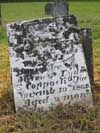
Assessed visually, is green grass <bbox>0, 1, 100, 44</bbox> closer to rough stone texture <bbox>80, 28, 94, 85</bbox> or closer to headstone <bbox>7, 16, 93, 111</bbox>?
rough stone texture <bbox>80, 28, 94, 85</bbox>

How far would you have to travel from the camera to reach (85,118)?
597 centimetres

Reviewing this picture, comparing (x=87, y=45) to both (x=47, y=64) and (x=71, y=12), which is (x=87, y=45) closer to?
(x=47, y=64)

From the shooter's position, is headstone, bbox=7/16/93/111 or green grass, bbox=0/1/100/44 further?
green grass, bbox=0/1/100/44

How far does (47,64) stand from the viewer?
6477 mm

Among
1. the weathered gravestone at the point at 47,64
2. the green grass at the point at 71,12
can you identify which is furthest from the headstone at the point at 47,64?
the green grass at the point at 71,12

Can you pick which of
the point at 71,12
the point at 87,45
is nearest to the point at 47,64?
the point at 87,45

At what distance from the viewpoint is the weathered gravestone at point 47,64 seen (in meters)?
6.44

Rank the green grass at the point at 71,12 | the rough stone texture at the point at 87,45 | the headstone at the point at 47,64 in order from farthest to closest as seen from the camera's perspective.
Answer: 1. the green grass at the point at 71,12
2. the rough stone texture at the point at 87,45
3. the headstone at the point at 47,64

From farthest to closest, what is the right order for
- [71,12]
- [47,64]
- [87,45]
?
[71,12] → [87,45] → [47,64]

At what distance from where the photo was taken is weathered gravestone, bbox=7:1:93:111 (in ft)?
21.1

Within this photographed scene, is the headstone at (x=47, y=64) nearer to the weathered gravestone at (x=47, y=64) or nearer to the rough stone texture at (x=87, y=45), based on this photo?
the weathered gravestone at (x=47, y=64)

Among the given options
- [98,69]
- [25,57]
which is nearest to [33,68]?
[25,57]

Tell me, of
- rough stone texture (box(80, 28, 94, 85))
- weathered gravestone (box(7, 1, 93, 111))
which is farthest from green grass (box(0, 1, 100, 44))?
weathered gravestone (box(7, 1, 93, 111))

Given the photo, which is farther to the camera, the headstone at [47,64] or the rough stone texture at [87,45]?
the rough stone texture at [87,45]
